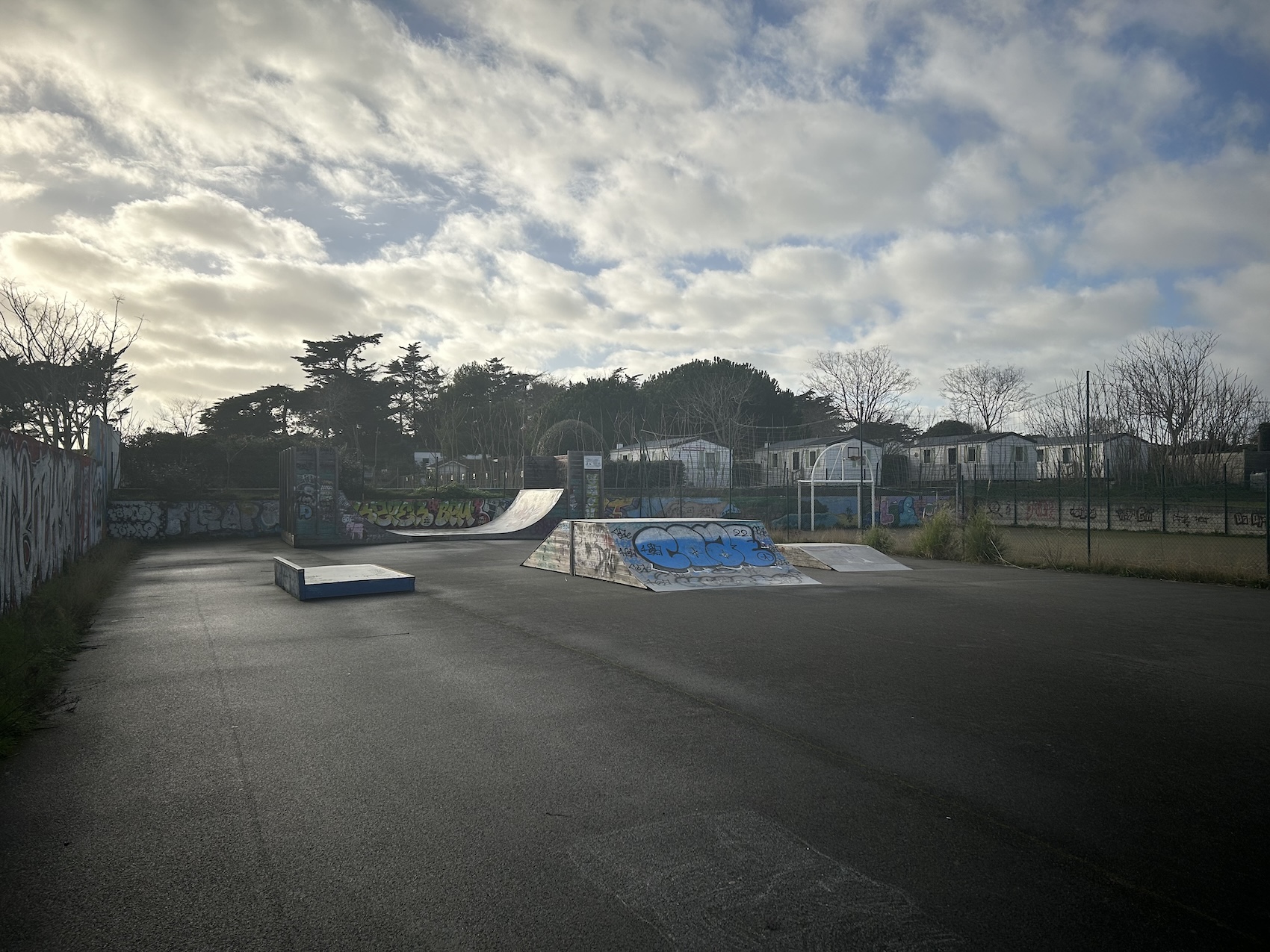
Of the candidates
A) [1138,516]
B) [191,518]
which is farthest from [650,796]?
[191,518]

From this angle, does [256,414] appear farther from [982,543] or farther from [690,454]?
[982,543]

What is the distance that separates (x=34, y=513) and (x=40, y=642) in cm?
418

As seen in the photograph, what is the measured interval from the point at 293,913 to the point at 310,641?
5841 millimetres

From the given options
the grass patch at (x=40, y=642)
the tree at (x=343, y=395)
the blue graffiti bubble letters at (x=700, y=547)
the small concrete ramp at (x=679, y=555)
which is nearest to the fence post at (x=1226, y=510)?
the small concrete ramp at (x=679, y=555)

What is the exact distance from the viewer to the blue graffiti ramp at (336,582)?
446 inches

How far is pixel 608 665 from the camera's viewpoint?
21.8 ft

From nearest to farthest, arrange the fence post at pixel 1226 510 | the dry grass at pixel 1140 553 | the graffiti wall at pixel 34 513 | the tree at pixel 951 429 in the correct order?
the graffiti wall at pixel 34 513
the dry grass at pixel 1140 553
the fence post at pixel 1226 510
the tree at pixel 951 429

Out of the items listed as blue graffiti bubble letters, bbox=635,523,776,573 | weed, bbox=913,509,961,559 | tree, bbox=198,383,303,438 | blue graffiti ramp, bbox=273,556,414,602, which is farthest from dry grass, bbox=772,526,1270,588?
tree, bbox=198,383,303,438

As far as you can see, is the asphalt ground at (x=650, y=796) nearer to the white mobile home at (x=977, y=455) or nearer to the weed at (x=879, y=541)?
the weed at (x=879, y=541)

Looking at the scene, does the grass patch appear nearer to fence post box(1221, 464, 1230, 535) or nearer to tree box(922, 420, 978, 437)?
fence post box(1221, 464, 1230, 535)

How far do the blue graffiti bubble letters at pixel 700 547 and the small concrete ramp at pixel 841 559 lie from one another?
225 cm

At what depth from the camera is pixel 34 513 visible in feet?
34.0

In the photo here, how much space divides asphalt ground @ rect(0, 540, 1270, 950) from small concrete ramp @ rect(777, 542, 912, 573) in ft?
24.7

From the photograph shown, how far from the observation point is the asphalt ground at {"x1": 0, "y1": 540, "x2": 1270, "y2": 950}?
2609 millimetres
